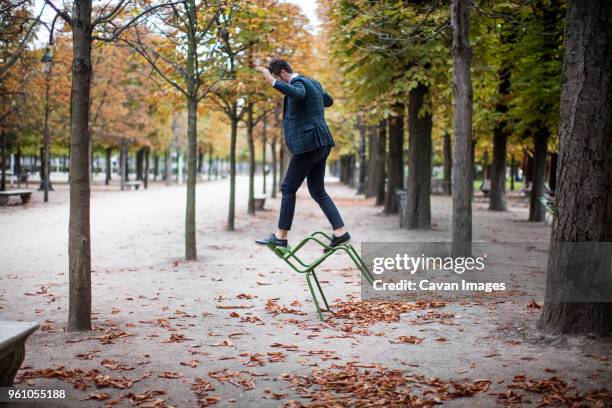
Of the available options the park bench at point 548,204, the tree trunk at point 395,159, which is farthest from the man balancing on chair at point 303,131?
the tree trunk at point 395,159

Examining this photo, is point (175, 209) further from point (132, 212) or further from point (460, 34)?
point (460, 34)

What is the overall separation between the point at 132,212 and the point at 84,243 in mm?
17882

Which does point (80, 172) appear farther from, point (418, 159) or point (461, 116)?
point (418, 159)

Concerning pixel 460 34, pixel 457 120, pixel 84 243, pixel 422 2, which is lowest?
pixel 84 243

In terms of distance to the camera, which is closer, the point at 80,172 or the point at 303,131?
the point at 80,172

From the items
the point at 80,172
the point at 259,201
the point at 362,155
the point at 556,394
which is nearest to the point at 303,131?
the point at 80,172

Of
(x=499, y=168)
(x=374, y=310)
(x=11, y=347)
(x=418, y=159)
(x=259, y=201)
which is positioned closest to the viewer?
(x=11, y=347)

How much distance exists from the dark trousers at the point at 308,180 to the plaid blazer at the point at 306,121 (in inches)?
5.3

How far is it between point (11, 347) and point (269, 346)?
8.64ft

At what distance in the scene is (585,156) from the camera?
594 cm

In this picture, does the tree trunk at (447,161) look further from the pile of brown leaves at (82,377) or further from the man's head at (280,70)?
the pile of brown leaves at (82,377)

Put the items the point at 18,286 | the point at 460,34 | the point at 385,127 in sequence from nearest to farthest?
the point at 18,286 < the point at 460,34 < the point at 385,127

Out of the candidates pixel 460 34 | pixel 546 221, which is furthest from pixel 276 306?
pixel 546 221

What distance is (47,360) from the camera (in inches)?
228
